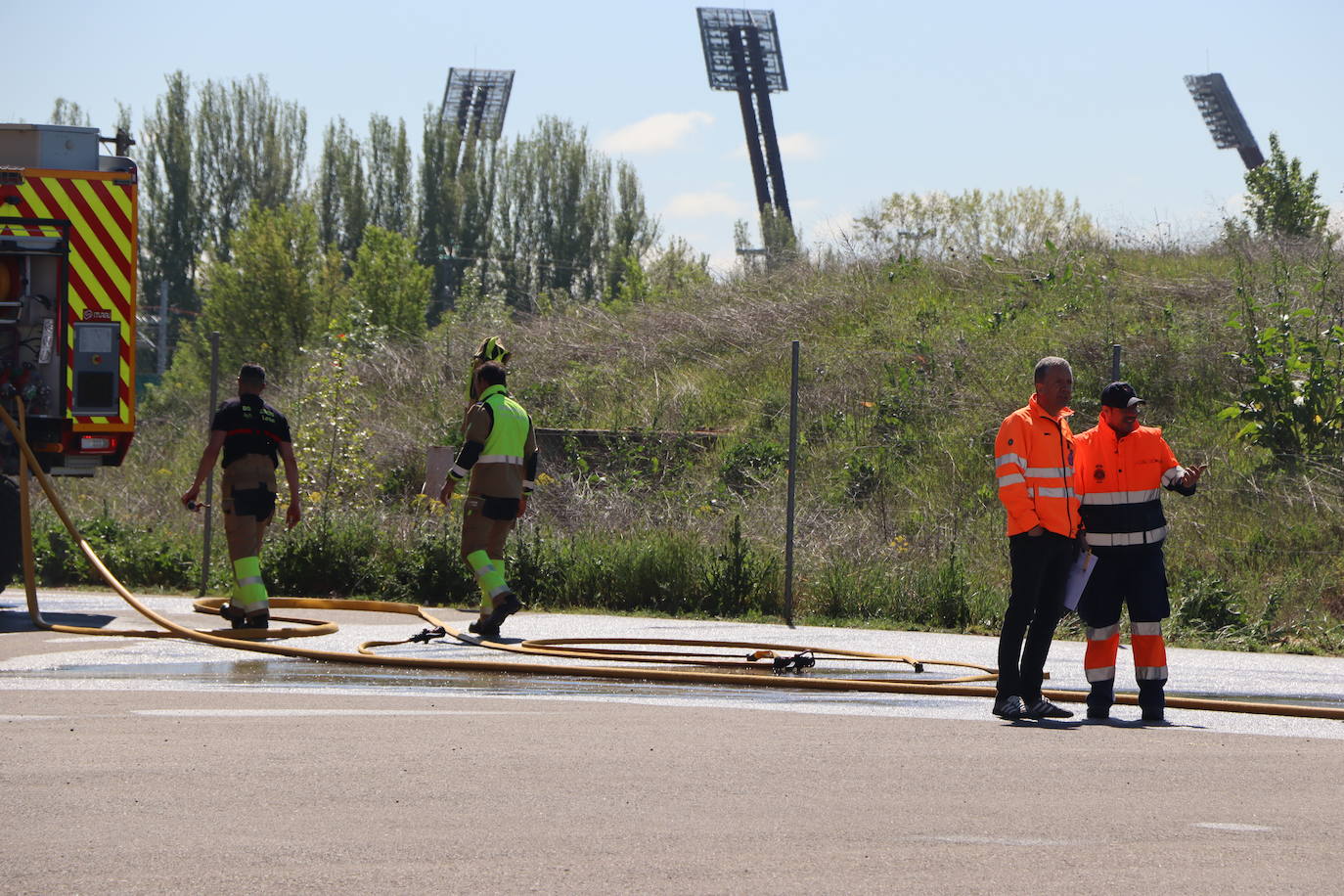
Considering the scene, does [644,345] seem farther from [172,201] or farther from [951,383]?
[172,201]

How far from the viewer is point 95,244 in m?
12.1

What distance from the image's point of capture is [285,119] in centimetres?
5869

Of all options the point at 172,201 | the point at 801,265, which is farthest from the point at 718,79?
the point at 801,265

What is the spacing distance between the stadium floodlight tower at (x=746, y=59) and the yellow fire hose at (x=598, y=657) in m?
75.4

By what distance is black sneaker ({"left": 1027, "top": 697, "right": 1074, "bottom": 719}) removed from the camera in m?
7.97

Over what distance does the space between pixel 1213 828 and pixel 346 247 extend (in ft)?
193

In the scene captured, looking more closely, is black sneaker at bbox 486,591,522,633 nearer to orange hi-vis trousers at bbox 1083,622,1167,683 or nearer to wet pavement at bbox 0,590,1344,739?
wet pavement at bbox 0,590,1344,739

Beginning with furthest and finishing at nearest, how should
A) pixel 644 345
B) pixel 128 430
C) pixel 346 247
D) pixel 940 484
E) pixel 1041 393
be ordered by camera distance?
1. pixel 346 247
2. pixel 644 345
3. pixel 940 484
4. pixel 128 430
5. pixel 1041 393

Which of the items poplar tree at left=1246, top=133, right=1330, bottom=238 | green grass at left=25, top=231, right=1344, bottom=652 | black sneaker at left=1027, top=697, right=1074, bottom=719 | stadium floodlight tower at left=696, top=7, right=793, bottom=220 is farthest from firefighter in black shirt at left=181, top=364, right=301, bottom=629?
stadium floodlight tower at left=696, top=7, right=793, bottom=220

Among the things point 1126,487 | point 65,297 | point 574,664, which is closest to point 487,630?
point 574,664

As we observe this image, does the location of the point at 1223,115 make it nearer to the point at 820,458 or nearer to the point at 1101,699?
the point at 820,458

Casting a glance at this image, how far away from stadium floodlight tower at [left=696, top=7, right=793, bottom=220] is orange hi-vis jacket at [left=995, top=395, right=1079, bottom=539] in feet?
254

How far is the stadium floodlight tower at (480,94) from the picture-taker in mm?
100500

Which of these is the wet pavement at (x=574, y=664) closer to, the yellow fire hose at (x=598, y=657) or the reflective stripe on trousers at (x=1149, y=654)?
the yellow fire hose at (x=598, y=657)
